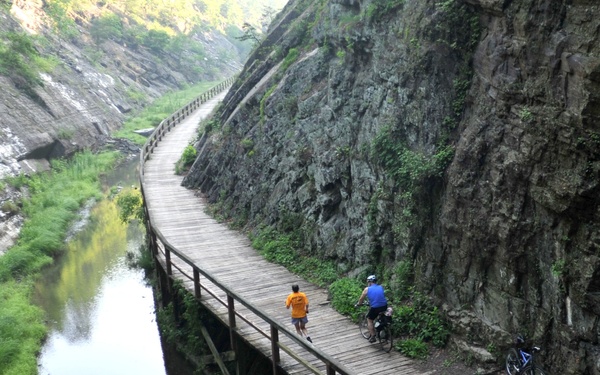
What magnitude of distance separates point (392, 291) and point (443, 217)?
2298 mm

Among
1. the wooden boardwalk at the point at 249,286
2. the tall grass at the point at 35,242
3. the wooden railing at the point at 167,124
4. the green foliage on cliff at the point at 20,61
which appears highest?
the green foliage on cliff at the point at 20,61

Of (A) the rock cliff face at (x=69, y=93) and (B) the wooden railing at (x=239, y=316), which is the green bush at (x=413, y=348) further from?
(A) the rock cliff face at (x=69, y=93)

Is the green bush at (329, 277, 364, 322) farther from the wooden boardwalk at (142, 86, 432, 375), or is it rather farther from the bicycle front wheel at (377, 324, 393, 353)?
the bicycle front wheel at (377, 324, 393, 353)

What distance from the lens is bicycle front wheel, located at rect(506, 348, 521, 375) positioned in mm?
11296

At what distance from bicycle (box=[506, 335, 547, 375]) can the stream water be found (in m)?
10.5

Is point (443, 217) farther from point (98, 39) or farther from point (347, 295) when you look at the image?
point (98, 39)

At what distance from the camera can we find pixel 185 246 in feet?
72.2

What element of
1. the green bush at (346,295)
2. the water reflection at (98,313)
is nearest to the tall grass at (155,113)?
the water reflection at (98,313)

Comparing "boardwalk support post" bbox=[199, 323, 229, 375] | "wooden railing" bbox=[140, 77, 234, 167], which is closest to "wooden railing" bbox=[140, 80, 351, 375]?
"boardwalk support post" bbox=[199, 323, 229, 375]

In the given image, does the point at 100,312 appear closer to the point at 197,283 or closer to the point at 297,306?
the point at 197,283

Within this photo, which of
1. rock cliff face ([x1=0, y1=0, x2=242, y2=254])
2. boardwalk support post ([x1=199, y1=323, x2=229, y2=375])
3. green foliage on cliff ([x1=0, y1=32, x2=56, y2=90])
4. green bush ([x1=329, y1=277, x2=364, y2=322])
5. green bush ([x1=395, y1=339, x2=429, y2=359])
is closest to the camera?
green bush ([x1=395, y1=339, x2=429, y2=359])

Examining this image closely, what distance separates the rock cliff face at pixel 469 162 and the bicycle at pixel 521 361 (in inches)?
12.8

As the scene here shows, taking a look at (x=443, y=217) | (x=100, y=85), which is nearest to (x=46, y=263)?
(x=443, y=217)

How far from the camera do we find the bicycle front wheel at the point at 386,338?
13.5 meters
